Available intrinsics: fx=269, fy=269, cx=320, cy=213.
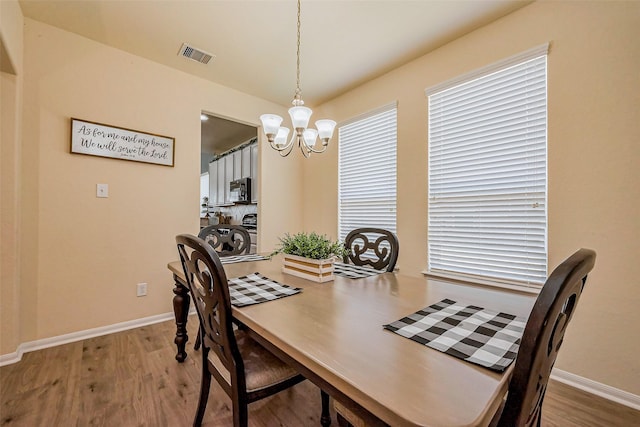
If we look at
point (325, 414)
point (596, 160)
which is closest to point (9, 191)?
point (325, 414)

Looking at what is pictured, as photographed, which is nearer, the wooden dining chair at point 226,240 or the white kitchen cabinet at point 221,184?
the wooden dining chair at point 226,240

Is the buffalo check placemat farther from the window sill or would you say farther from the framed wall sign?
the framed wall sign

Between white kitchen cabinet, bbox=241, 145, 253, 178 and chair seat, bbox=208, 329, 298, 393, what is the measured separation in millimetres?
3557

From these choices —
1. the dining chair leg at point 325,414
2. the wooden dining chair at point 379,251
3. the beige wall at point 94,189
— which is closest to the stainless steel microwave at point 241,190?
the beige wall at point 94,189

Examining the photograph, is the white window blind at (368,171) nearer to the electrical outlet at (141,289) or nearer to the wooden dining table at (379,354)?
the wooden dining table at (379,354)

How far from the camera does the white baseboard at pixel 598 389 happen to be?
156 centimetres

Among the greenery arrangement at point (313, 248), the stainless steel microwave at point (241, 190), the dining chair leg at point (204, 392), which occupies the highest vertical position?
the stainless steel microwave at point (241, 190)

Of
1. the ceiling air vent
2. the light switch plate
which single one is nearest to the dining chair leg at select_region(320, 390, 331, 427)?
the light switch plate

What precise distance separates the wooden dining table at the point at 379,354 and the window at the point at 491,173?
99cm

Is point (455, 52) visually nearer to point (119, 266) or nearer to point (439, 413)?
point (439, 413)

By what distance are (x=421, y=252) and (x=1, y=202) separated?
330 centimetres

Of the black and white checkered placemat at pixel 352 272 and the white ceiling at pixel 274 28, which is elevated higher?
the white ceiling at pixel 274 28

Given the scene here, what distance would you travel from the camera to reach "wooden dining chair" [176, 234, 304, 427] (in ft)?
3.09

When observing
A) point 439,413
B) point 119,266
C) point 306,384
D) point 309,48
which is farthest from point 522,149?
point 119,266
